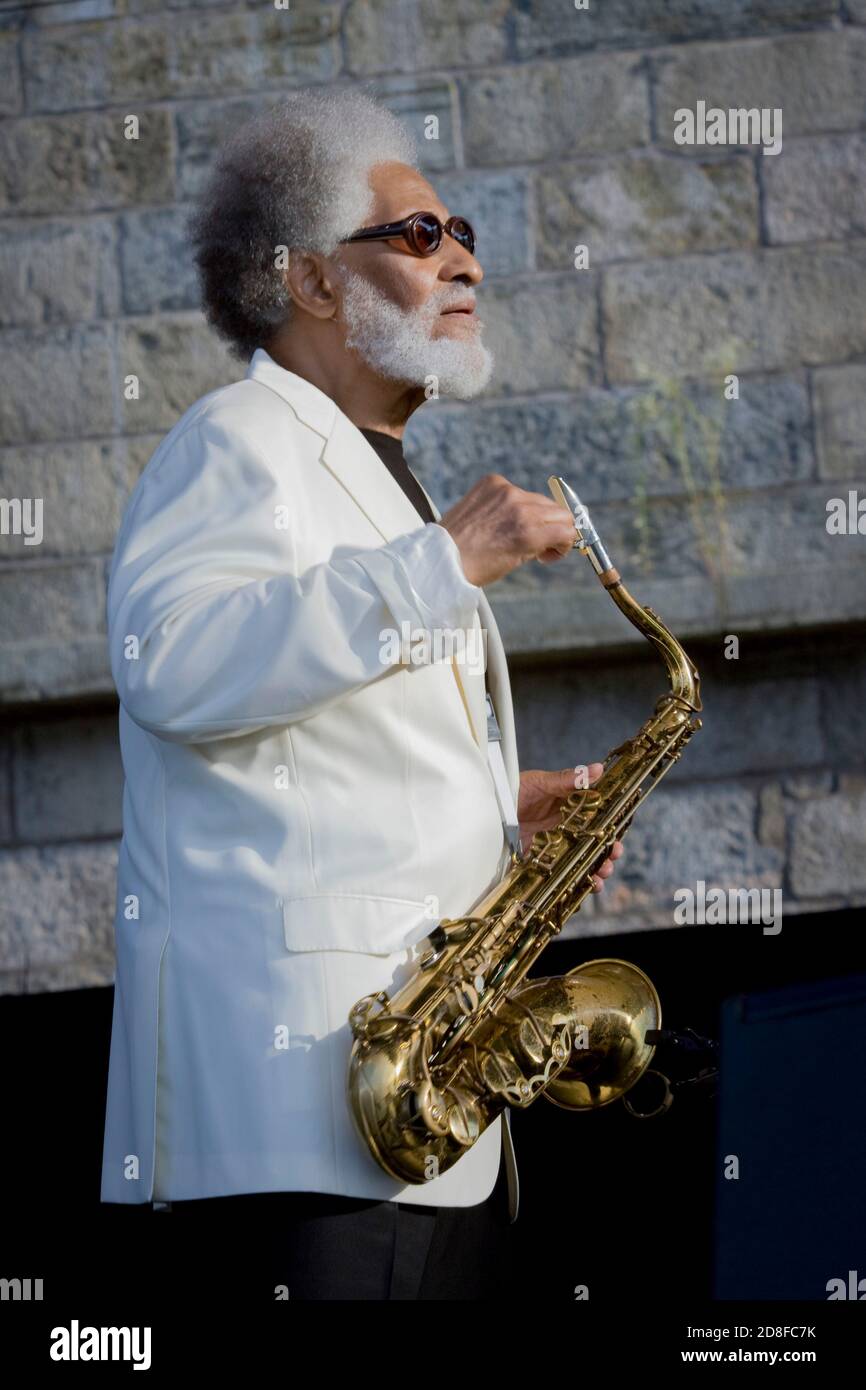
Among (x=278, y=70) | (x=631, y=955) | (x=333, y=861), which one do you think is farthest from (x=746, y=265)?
(x=333, y=861)

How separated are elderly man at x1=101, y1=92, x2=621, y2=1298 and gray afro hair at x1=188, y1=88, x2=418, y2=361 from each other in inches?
13.2

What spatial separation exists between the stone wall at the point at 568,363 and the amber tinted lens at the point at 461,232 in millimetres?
2028

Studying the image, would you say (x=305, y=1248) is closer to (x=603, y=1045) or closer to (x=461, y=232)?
(x=603, y=1045)

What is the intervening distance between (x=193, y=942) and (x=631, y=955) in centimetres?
132

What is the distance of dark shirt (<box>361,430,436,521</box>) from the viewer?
2.78 meters

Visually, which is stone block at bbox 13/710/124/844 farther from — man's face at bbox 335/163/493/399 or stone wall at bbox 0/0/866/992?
man's face at bbox 335/163/493/399

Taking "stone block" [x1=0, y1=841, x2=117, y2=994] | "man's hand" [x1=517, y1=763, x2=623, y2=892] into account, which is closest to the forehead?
"man's hand" [x1=517, y1=763, x2=623, y2=892]

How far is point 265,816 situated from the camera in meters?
2.22

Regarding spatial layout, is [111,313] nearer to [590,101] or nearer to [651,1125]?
[590,101]

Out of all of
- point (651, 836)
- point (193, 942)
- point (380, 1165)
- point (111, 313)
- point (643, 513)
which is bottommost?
point (380, 1165)

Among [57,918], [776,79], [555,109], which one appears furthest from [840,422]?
[57,918]

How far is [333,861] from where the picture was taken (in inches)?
87.3

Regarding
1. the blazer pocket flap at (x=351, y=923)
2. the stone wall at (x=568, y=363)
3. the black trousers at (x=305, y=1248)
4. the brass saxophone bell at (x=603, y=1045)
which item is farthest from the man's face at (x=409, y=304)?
the stone wall at (x=568, y=363)

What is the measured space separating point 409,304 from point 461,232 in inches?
8.8
